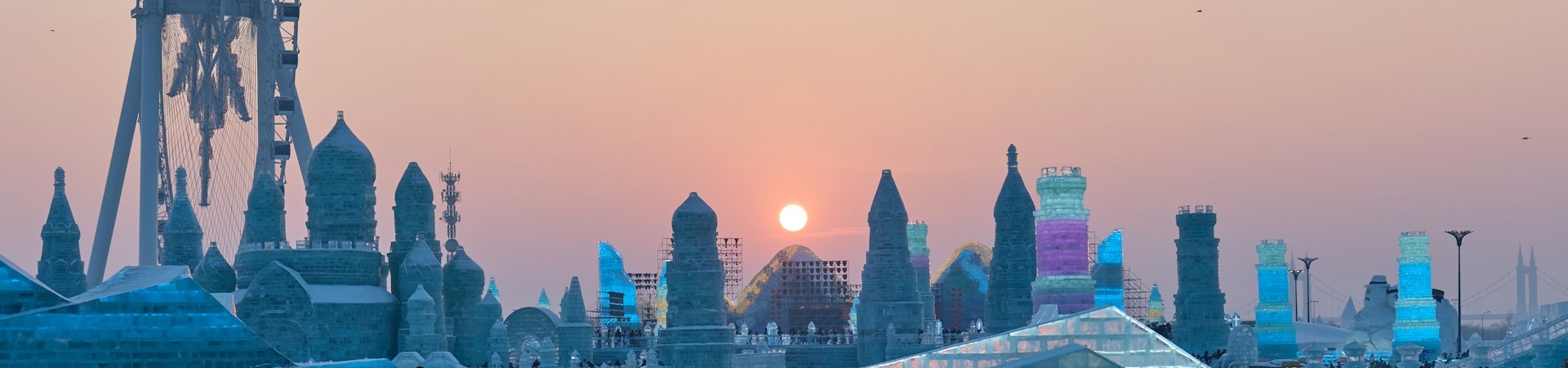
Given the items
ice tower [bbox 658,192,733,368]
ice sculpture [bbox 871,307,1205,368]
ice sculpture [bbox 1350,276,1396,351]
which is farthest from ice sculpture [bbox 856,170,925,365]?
ice sculpture [bbox 871,307,1205,368]

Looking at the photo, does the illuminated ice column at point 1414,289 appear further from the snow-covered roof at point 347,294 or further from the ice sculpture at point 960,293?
the snow-covered roof at point 347,294

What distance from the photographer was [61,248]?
117375mm

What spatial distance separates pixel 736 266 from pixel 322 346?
2098 inches

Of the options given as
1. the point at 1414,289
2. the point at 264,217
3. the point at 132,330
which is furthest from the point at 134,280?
the point at 1414,289

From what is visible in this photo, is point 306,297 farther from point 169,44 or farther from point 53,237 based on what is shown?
point 169,44

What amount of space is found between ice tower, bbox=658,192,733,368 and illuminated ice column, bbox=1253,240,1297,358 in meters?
35.5

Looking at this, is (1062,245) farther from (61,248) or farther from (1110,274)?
(61,248)

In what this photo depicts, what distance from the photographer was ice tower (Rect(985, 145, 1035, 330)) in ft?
415

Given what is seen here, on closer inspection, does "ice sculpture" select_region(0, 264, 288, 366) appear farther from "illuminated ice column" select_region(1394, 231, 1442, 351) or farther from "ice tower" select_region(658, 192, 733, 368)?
"illuminated ice column" select_region(1394, 231, 1442, 351)

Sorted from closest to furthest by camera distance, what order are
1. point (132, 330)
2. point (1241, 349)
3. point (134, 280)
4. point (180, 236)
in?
point (132, 330) < point (134, 280) < point (1241, 349) < point (180, 236)

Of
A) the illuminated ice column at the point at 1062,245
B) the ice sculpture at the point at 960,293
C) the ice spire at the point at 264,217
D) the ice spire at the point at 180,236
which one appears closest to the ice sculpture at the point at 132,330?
the ice spire at the point at 264,217

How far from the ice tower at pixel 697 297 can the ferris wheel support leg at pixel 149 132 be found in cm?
3022

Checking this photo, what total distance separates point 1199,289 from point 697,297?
30.9 metres

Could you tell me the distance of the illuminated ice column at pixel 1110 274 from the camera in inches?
5305
